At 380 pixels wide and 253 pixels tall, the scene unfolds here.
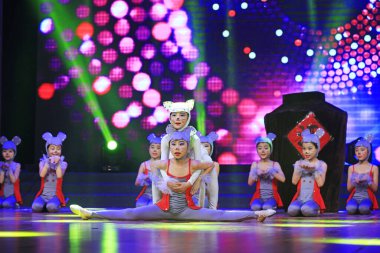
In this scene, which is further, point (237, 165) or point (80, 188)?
point (237, 165)

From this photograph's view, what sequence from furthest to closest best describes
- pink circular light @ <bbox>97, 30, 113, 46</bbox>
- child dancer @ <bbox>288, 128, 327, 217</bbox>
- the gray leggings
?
pink circular light @ <bbox>97, 30, 113, 46</bbox>
child dancer @ <bbox>288, 128, 327, 217</bbox>
the gray leggings

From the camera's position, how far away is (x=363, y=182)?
19.9 feet

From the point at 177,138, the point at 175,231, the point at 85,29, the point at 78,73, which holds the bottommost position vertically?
the point at 175,231

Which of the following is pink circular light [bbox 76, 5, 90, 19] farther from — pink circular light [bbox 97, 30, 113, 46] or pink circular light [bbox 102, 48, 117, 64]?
Answer: pink circular light [bbox 102, 48, 117, 64]

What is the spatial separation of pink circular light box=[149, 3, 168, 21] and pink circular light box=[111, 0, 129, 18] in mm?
366

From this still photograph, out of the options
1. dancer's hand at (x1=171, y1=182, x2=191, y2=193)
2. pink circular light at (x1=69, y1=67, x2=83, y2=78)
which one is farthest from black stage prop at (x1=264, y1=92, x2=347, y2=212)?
pink circular light at (x1=69, y1=67, x2=83, y2=78)

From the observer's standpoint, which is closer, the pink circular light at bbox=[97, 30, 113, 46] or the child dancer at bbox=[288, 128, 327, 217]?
the child dancer at bbox=[288, 128, 327, 217]

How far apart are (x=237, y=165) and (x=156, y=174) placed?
4.18 m

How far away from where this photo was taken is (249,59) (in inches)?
361

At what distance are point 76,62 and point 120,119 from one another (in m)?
0.98

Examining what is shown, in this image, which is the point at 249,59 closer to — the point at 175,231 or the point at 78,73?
the point at 78,73

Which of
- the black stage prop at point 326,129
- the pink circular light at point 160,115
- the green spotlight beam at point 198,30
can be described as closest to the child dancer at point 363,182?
the black stage prop at point 326,129

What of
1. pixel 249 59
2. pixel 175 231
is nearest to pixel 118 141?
pixel 249 59

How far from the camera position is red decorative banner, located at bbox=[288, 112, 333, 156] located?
6.10 meters
